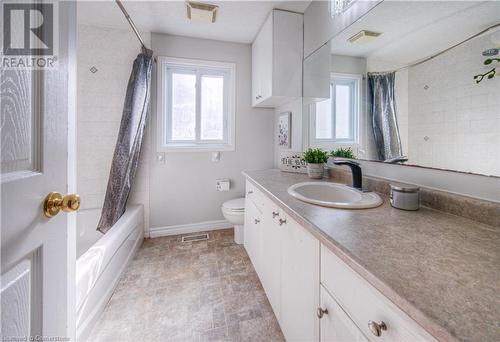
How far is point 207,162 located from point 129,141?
88 centimetres

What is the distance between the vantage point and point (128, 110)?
221cm

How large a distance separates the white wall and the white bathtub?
0.37 metres

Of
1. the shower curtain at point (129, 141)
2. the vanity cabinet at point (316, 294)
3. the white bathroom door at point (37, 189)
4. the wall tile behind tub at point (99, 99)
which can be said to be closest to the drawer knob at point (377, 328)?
the vanity cabinet at point (316, 294)

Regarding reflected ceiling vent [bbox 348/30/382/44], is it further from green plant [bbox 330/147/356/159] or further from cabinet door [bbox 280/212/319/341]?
cabinet door [bbox 280/212/319/341]

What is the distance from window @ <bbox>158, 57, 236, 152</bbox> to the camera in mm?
2570

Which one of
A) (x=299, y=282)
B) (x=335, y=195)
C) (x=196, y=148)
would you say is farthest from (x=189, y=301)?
(x=196, y=148)

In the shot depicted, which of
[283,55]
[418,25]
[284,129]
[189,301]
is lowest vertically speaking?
[189,301]

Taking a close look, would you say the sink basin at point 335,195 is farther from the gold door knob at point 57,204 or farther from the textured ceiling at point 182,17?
the textured ceiling at point 182,17

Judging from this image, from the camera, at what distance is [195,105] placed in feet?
8.89

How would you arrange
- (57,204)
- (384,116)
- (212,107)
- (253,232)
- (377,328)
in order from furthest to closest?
(212,107), (253,232), (384,116), (57,204), (377,328)

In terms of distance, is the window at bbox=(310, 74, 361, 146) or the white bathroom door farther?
the window at bbox=(310, 74, 361, 146)

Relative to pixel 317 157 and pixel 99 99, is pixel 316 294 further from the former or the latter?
pixel 99 99

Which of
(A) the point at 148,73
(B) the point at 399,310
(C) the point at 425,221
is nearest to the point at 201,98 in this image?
(A) the point at 148,73

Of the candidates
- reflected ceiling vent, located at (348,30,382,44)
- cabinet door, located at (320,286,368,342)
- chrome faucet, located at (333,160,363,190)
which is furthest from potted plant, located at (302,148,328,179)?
cabinet door, located at (320,286,368,342)
